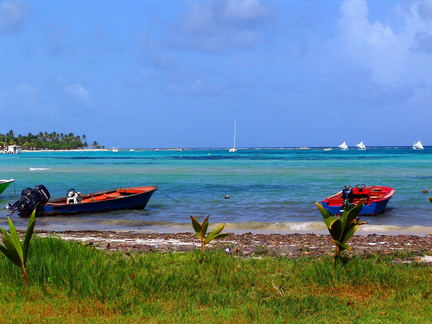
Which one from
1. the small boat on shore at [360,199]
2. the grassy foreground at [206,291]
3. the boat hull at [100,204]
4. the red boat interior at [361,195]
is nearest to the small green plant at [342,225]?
the grassy foreground at [206,291]

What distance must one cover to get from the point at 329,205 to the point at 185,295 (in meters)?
16.2

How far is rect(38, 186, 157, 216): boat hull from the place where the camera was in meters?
24.0

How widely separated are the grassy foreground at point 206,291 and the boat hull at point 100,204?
1526 cm

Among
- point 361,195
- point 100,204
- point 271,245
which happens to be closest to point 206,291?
point 271,245

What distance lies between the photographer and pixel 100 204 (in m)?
24.7

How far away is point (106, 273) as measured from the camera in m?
7.73

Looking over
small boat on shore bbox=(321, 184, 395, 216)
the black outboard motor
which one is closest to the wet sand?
small boat on shore bbox=(321, 184, 395, 216)

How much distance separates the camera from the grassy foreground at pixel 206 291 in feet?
20.5

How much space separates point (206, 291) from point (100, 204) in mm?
18079

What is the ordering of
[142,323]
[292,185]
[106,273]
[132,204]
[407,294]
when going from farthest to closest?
[292,185] → [132,204] → [106,273] → [407,294] → [142,323]

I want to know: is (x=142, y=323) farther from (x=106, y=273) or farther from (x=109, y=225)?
(x=109, y=225)

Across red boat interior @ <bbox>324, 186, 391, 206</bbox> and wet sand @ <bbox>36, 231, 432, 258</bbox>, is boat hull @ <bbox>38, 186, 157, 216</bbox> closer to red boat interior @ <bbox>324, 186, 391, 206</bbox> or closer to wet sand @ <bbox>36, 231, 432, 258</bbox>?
wet sand @ <bbox>36, 231, 432, 258</bbox>

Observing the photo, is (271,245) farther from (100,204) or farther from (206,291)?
(100,204)

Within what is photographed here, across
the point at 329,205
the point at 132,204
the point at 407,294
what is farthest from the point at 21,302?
the point at 132,204
